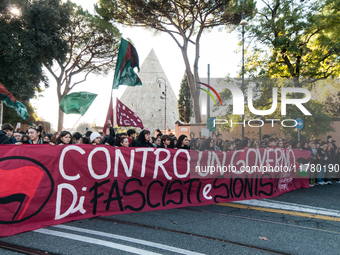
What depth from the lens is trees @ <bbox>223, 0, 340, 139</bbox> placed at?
1343cm

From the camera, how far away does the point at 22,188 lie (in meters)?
3.78

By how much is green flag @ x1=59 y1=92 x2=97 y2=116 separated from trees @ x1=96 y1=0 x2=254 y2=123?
12.6 metres

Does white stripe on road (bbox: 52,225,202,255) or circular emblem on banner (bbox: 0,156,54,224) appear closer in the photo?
white stripe on road (bbox: 52,225,202,255)

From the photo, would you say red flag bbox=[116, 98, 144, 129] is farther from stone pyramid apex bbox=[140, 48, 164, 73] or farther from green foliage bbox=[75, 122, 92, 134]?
green foliage bbox=[75, 122, 92, 134]

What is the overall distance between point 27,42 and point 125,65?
42.6ft

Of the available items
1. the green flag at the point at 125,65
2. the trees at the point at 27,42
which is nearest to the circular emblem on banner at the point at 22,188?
the green flag at the point at 125,65

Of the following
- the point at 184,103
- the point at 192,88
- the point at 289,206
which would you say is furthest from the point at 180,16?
the point at 184,103

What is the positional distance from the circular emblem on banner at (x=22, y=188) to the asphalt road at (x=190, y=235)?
341mm

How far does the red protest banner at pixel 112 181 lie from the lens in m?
3.77

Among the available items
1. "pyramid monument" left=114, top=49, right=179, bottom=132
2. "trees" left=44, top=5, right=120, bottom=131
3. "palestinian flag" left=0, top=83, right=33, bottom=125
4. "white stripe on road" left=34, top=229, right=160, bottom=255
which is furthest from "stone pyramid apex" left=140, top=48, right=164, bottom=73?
"white stripe on road" left=34, top=229, right=160, bottom=255

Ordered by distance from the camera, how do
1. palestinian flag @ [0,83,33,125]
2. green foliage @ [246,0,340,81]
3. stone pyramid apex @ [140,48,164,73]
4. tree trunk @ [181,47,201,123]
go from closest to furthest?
palestinian flag @ [0,83,33,125]
green foliage @ [246,0,340,81]
tree trunk @ [181,47,201,123]
stone pyramid apex @ [140,48,164,73]

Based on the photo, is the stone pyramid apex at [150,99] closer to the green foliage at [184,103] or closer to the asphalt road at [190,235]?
the green foliage at [184,103]

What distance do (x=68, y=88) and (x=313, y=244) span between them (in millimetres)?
22198

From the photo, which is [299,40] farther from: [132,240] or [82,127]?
[82,127]
